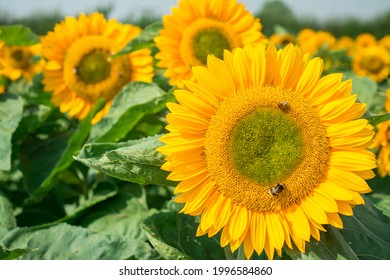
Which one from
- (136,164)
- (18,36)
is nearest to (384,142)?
(136,164)

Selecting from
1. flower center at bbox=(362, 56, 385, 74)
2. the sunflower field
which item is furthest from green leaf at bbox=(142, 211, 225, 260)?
flower center at bbox=(362, 56, 385, 74)

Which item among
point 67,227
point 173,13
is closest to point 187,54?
point 173,13

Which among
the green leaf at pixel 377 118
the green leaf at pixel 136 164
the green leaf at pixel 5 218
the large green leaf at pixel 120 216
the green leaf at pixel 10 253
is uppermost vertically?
the green leaf at pixel 377 118

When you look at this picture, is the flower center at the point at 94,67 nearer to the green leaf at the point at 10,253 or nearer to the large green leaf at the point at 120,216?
the large green leaf at the point at 120,216

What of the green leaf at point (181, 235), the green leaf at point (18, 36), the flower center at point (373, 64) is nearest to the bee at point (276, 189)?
the green leaf at point (181, 235)

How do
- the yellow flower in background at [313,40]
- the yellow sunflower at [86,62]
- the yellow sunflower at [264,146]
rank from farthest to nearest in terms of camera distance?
the yellow flower in background at [313,40], the yellow sunflower at [86,62], the yellow sunflower at [264,146]

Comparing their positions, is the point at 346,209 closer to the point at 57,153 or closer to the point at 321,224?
the point at 321,224
